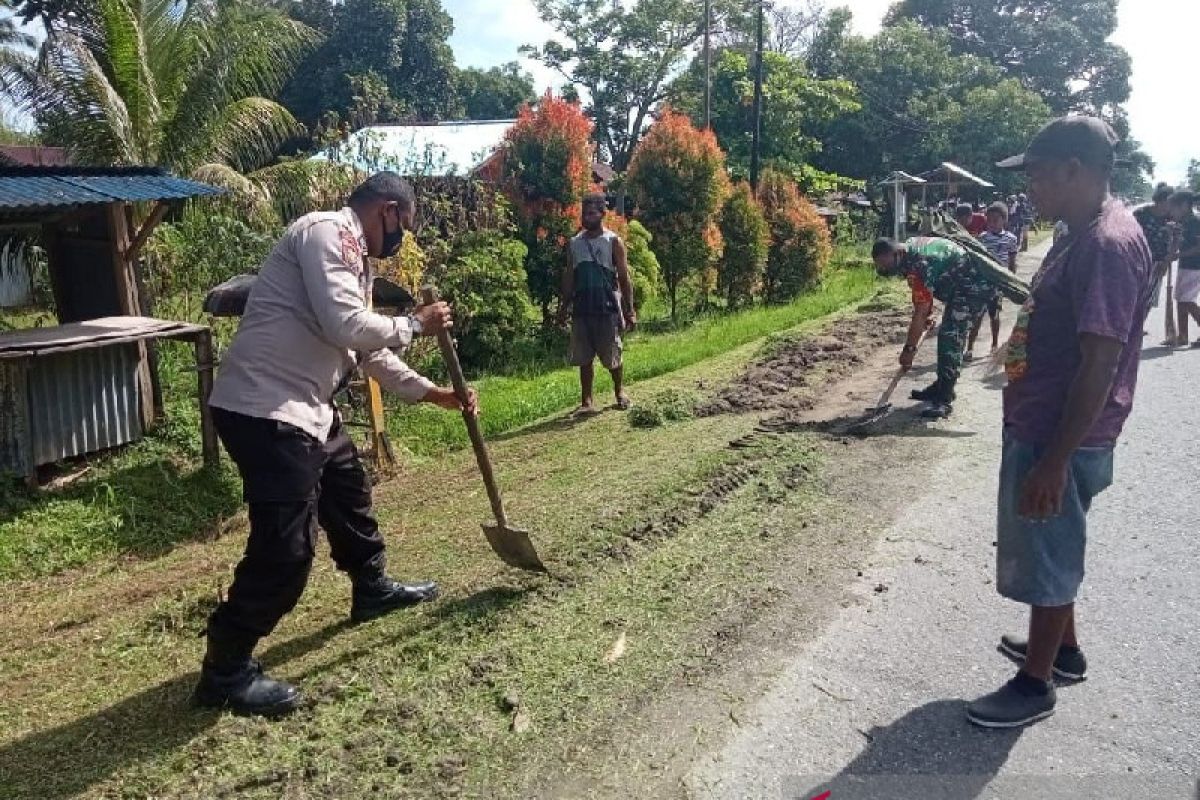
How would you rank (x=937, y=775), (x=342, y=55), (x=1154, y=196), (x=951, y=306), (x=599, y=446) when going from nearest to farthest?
(x=937, y=775), (x=599, y=446), (x=951, y=306), (x=1154, y=196), (x=342, y=55)

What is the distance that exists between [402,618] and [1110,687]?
2.86 metres

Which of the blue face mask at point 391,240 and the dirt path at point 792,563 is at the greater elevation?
the blue face mask at point 391,240

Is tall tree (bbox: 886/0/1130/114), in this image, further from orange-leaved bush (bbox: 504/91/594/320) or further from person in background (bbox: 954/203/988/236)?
orange-leaved bush (bbox: 504/91/594/320)

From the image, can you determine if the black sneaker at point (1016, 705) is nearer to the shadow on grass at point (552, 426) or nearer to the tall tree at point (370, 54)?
the shadow on grass at point (552, 426)

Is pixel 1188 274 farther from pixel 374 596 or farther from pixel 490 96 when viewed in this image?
pixel 490 96

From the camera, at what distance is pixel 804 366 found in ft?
31.9

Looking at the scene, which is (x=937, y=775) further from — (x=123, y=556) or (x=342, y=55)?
(x=342, y=55)

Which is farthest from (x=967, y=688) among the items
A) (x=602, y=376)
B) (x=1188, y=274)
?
(x=1188, y=274)

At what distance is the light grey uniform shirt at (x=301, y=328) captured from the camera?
323 cm

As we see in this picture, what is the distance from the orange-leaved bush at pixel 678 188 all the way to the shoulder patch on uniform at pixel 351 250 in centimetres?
1069

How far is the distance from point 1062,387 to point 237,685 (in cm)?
307

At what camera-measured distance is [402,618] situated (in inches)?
158

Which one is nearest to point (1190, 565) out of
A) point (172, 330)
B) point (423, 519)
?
point (423, 519)

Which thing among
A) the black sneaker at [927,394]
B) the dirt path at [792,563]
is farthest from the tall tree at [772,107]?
the black sneaker at [927,394]
